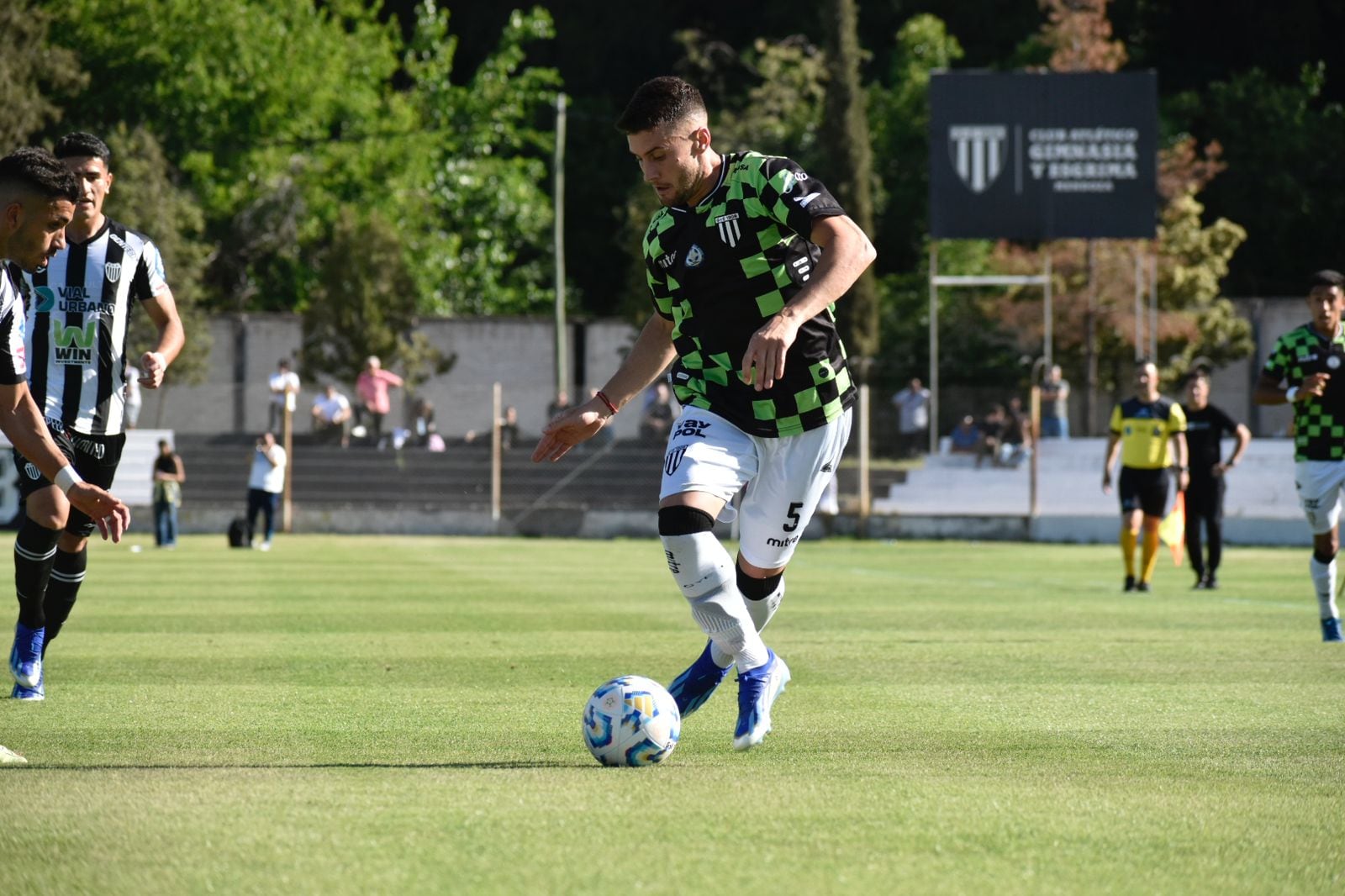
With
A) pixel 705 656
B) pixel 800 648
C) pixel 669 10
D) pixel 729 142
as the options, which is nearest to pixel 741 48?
pixel 669 10

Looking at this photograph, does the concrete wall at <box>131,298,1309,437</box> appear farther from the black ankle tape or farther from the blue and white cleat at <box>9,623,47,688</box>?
the black ankle tape

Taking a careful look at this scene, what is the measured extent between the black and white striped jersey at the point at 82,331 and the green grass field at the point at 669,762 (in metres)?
1.26

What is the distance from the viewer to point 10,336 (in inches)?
253

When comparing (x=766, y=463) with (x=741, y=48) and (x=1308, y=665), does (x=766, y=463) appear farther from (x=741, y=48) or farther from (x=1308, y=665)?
(x=741, y=48)

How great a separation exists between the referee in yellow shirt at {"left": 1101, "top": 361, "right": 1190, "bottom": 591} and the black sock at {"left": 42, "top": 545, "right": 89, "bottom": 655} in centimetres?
1160

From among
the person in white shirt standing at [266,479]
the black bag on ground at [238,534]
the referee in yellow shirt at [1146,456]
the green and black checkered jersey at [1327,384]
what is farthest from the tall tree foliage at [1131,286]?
the green and black checkered jersey at [1327,384]

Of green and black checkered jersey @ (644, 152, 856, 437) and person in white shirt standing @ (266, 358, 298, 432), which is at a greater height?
green and black checkered jersey @ (644, 152, 856, 437)

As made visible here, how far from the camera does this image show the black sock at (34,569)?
26.5 feet

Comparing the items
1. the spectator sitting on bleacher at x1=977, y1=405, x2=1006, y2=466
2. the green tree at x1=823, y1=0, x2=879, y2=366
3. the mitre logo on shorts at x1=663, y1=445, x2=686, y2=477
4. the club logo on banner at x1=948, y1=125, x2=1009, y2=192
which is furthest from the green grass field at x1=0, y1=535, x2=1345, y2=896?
the green tree at x1=823, y1=0, x2=879, y2=366

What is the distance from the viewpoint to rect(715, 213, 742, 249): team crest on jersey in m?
6.62

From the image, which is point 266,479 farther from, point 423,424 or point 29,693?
point 29,693

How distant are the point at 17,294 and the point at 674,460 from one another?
2300 mm

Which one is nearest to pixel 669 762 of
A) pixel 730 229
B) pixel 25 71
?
pixel 730 229

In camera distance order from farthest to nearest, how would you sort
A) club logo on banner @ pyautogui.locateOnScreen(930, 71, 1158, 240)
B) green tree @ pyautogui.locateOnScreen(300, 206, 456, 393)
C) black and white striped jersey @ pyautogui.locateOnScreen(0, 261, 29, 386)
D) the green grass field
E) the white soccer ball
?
green tree @ pyautogui.locateOnScreen(300, 206, 456, 393) → club logo on banner @ pyautogui.locateOnScreen(930, 71, 1158, 240) → black and white striped jersey @ pyautogui.locateOnScreen(0, 261, 29, 386) → the white soccer ball → the green grass field
